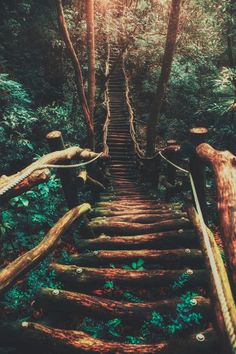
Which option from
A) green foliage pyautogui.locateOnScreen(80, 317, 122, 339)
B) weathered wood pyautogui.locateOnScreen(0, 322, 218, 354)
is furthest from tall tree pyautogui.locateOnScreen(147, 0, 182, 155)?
weathered wood pyautogui.locateOnScreen(0, 322, 218, 354)

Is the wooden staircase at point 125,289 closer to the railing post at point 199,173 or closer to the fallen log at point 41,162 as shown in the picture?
the railing post at point 199,173

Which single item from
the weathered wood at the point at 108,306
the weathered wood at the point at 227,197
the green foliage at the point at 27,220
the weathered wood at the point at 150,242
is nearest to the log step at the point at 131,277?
the weathered wood at the point at 108,306

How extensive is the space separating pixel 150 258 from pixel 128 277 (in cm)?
46

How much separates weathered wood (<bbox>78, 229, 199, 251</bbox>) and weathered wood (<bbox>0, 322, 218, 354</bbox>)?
154 centimetres

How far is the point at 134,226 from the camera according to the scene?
15.1ft

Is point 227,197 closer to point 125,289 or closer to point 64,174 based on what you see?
point 125,289

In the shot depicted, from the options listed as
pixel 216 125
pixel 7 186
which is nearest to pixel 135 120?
pixel 216 125

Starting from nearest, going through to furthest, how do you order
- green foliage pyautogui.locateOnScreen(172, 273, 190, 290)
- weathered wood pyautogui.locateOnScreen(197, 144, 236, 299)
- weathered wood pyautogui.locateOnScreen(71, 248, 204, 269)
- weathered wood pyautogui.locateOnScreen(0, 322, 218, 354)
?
1. weathered wood pyautogui.locateOnScreen(197, 144, 236, 299)
2. weathered wood pyautogui.locateOnScreen(0, 322, 218, 354)
3. green foliage pyautogui.locateOnScreen(172, 273, 190, 290)
4. weathered wood pyautogui.locateOnScreen(71, 248, 204, 269)

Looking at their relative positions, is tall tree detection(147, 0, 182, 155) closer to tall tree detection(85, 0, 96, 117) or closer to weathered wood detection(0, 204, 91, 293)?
tall tree detection(85, 0, 96, 117)

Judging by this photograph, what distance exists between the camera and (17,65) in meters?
11.8

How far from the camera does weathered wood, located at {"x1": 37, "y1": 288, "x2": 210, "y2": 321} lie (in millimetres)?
2791

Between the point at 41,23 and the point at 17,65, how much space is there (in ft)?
6.09

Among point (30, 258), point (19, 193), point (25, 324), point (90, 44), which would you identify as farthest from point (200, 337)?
point (90, 44)

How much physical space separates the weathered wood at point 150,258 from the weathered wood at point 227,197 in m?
1.13
